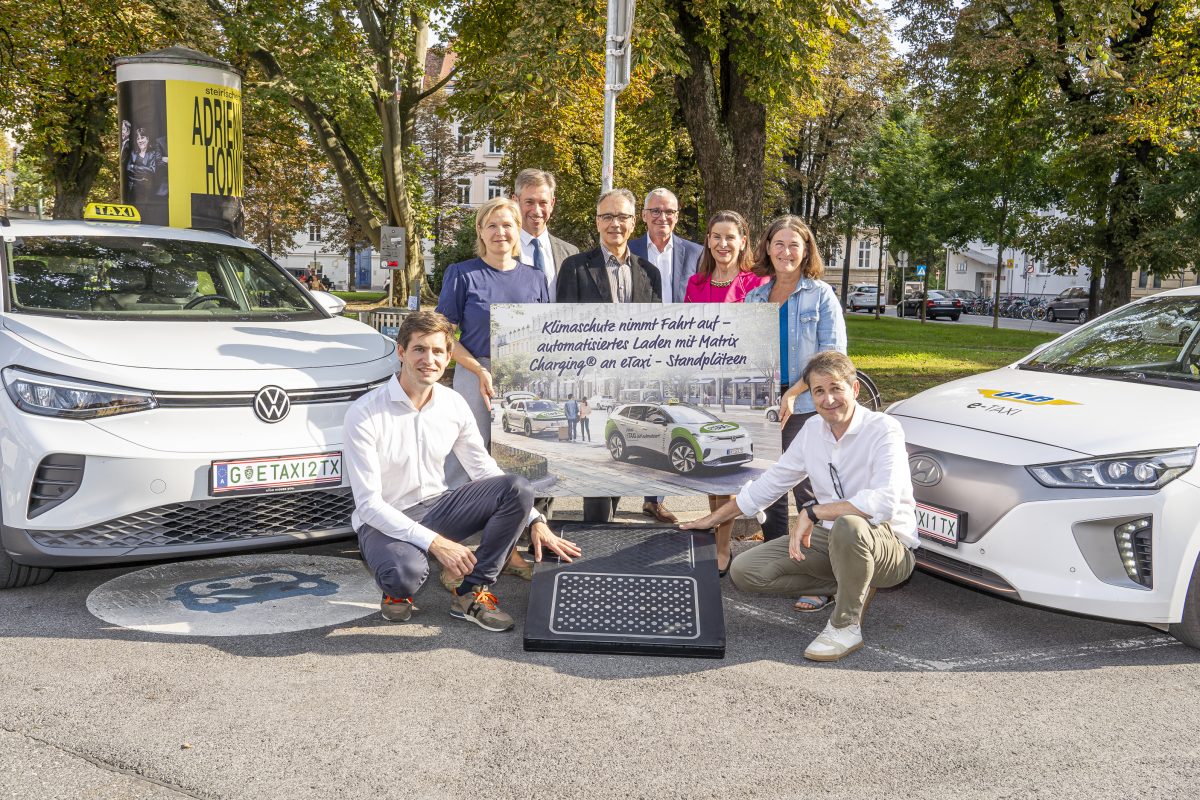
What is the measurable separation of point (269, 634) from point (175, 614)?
1.90ft

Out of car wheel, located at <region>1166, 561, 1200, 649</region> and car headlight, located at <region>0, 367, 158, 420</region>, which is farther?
car headlight, located at <region>0, 367, 158, 420</region>

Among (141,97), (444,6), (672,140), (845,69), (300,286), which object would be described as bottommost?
(300,286)

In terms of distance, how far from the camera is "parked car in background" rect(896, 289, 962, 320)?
156ft

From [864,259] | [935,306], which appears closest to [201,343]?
[935,306]

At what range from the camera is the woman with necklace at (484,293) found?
5336mm

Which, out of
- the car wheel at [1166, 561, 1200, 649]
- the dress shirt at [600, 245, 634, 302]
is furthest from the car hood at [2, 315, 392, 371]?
the car wheel at [1166, 561, 1200, 649]

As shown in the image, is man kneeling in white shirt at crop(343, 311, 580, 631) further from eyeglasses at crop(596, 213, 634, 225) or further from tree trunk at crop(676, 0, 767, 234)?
tree trunk at crop(676, 0, 767, 234)

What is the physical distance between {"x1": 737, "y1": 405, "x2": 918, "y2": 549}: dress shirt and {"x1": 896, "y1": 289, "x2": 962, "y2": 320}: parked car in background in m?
44.0

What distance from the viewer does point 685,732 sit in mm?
3500

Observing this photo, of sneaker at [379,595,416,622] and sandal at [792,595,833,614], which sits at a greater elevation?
sneaker at [379,595,416,622]

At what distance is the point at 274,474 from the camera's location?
463 cm

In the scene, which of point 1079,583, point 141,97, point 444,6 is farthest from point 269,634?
point 444,6

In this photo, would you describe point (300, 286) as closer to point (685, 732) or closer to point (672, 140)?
point (685, 732)

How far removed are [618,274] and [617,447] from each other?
3.44 ft
